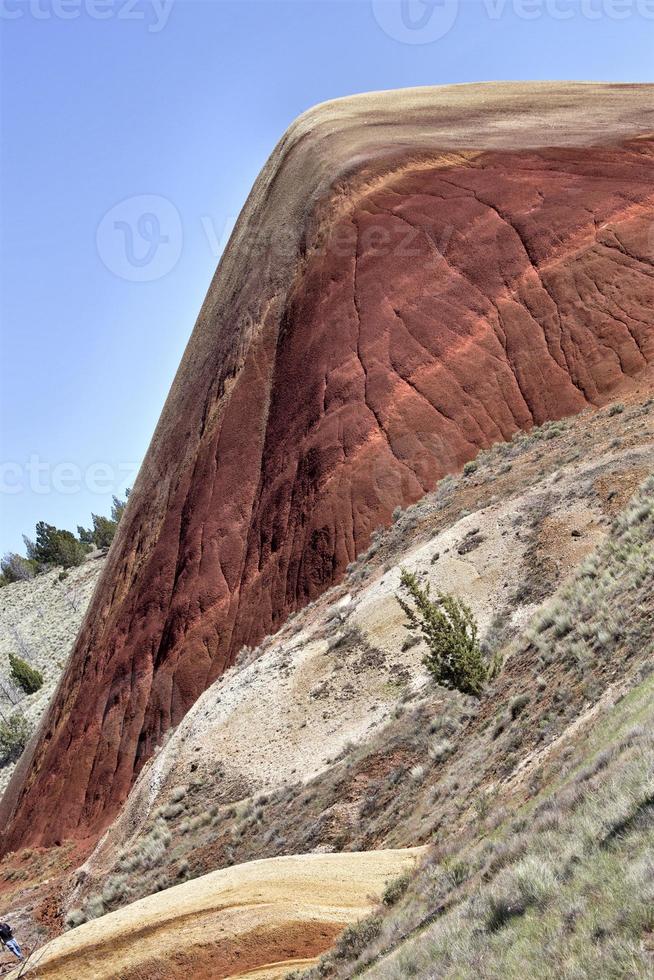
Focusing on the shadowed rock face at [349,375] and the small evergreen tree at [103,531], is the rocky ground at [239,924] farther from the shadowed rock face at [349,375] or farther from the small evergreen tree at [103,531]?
the small evergreen tree at [103,531]

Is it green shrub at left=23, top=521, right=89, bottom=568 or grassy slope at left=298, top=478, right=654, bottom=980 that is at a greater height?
green shrub at left=23, top=521, right=89, bottom=568

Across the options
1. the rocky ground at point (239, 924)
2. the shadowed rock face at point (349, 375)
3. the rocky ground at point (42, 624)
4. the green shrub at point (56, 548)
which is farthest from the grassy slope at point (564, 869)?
the green shrub at point (56, 548)

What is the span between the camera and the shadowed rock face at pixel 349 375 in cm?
3259

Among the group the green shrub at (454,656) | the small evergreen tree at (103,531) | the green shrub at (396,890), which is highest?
the small evergreen tree at (103,531)

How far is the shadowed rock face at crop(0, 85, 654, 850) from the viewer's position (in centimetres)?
3259

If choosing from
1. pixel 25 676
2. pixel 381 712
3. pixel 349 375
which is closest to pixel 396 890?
pixel 381 712

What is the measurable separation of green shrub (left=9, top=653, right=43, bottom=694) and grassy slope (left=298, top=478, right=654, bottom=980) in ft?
178

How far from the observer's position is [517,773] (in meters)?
11.6

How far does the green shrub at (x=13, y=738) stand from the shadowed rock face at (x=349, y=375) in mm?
14550

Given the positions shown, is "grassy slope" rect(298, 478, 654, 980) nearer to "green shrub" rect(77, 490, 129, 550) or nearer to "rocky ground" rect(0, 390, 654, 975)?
"rocky ground" rect(0, 390, 654, 975)

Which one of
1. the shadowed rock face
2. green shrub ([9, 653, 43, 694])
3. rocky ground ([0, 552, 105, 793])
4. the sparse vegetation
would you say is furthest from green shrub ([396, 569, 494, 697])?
the sparse vegetation

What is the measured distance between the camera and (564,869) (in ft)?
22.5

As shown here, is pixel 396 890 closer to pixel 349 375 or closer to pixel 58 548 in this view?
pixel 349 375

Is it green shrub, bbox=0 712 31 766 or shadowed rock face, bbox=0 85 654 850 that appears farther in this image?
green shrub, bbox=0 712 31 766
